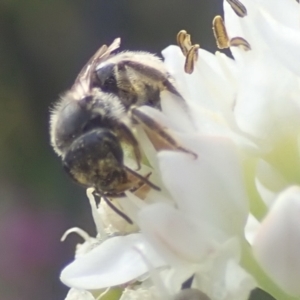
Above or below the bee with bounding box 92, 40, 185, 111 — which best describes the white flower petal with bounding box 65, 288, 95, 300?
below

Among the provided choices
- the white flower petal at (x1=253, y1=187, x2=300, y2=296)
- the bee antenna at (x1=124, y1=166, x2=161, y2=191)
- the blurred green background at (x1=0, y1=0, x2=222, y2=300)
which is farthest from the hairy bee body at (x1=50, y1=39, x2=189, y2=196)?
the blurred green background at (x1=0, y1=0, x2=222, y2=300)

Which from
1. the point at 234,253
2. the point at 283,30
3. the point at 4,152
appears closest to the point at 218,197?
the point at 234,253

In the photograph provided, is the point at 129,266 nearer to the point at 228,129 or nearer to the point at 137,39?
the point at 228,129

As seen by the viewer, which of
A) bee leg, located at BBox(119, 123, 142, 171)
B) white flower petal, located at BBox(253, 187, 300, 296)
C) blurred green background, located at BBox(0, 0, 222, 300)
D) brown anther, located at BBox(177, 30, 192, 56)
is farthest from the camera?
blurred green background, located at BBox(0, 0, 222, 300)

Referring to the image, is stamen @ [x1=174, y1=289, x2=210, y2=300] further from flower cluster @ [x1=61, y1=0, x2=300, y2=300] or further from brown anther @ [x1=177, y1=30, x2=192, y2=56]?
brown anther @ [x1=177, y1=30, x2=192, y2=56]

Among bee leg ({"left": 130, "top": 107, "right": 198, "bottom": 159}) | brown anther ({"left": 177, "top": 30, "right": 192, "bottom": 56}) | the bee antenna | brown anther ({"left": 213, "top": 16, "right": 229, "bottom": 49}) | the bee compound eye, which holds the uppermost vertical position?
the bee compound eye

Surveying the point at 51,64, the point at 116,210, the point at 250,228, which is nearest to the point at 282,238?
the point at 250,228

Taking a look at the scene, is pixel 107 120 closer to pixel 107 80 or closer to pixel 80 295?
pixel 107 80
